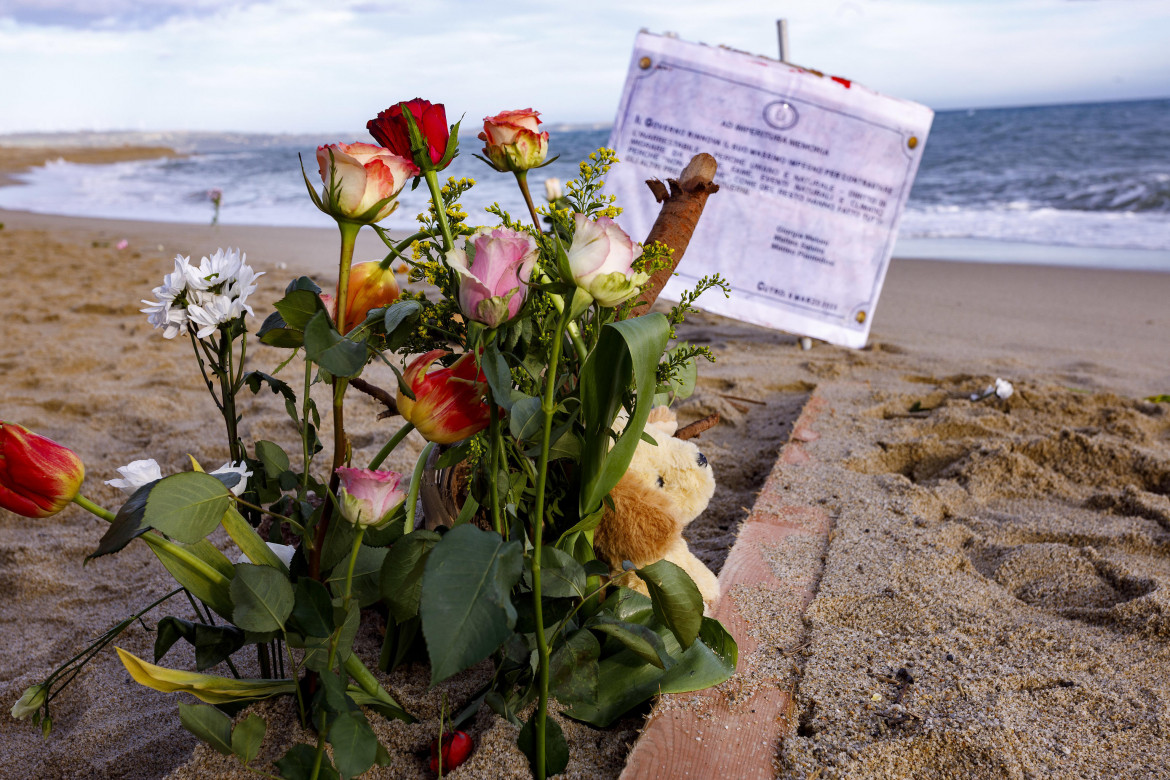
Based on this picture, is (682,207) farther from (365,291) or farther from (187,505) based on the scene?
(187,505)

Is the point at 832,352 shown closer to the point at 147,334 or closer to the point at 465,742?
the point at 465,742

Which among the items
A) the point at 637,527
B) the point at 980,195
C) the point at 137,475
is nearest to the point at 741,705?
the point at 637,527

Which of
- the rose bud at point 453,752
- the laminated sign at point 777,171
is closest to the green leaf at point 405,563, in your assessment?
the rose bud at point 453,752

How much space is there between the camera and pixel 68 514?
68.9 inches

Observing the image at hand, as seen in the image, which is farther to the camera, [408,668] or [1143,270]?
[1143,270]

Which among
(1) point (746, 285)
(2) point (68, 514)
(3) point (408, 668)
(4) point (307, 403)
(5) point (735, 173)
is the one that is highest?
(5) point (735, 173)

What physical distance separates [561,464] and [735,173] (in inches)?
97.3

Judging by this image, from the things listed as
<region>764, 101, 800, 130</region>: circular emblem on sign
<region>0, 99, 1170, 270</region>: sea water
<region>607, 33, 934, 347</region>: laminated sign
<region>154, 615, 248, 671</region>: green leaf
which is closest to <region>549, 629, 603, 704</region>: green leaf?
<region>154, 615, 248, 671</region>: green leaf

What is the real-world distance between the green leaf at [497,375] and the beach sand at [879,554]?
1.46 feet

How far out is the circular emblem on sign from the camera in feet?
9.91

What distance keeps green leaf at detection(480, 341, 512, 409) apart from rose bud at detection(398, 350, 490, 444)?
3 cm

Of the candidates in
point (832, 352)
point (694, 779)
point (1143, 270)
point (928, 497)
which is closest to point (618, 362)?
point (694, 779)

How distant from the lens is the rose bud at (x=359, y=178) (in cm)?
63

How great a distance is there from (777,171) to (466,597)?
2.83 meters
